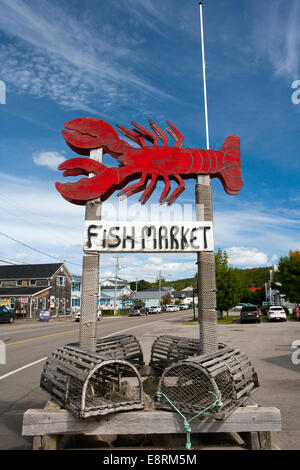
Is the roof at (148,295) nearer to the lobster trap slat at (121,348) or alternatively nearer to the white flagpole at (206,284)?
the lobster trap slat at (121,348)

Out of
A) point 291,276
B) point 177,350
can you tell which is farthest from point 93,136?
point 291,276

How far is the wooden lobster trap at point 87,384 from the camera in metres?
3.51

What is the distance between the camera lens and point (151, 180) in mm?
5828

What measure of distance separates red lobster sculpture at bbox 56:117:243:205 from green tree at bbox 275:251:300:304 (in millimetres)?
29833

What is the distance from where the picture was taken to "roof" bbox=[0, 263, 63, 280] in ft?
149

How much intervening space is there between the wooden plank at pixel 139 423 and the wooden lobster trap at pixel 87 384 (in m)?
0.12

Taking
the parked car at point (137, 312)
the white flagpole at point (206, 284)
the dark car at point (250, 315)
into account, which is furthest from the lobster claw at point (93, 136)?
the parked car at point (137, 312)

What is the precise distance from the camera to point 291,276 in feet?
108

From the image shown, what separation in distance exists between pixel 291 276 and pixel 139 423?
3262 centimetres

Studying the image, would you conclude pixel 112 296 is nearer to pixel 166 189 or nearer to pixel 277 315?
pixel 277 315

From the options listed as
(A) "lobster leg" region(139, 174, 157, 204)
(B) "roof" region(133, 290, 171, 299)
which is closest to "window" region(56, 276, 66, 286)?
(A) "lobster leg" region(139, 174, 157, 204)
